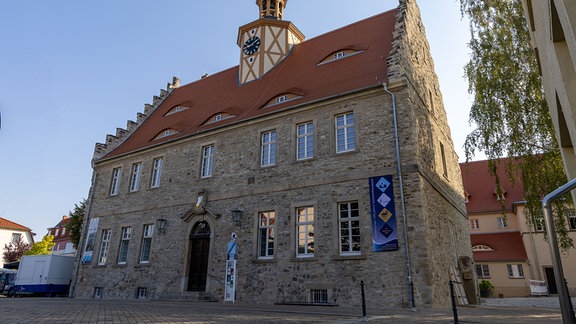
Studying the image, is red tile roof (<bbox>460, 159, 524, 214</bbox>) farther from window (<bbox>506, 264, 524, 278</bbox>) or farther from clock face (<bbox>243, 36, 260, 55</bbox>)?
clock face (<bbox>243, 36, 260, 55</bbox>)

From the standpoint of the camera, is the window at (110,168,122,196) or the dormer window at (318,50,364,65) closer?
the dormer window at (318,50,364,65)

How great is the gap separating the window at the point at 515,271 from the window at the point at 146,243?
26.1 m

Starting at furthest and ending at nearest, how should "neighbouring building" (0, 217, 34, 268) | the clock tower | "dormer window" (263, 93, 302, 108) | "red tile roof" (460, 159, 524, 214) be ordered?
"neighbouring building" (0, 217, 34, 268) → "red tile roof" (460, 159, 524, 214) → the clock tower → "dormer window" (263, 93, 302, 108)

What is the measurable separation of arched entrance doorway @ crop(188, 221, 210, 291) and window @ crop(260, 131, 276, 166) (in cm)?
388

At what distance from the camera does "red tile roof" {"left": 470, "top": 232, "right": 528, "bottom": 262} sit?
28.9 metres

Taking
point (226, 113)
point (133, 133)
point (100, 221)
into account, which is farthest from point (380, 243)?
point (133, 133)

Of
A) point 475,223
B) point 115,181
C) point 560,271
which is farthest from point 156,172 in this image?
point 475,223

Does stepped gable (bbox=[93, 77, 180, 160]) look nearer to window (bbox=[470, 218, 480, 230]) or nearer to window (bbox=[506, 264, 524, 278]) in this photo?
window (bbox=[470, 218, 480, 230])

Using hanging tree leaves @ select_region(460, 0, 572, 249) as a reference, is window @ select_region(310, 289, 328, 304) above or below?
below

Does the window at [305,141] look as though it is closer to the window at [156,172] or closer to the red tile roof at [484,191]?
the window at [156,172]

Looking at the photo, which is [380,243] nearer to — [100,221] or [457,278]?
[457,278]

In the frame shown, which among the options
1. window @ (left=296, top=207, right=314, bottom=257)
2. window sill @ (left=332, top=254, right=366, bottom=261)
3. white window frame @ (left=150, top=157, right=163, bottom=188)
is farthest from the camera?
white window frame @ (left=150, top=157, right=163, bottom=188)

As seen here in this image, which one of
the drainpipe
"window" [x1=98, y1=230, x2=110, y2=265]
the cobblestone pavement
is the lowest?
the cobblestone pavement

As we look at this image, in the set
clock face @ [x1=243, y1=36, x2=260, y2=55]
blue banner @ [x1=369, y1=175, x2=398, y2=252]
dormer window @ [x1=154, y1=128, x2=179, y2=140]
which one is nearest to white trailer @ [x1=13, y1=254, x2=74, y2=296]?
dormer window @ [x1=154, y1=128, x2=179, y2=140]
